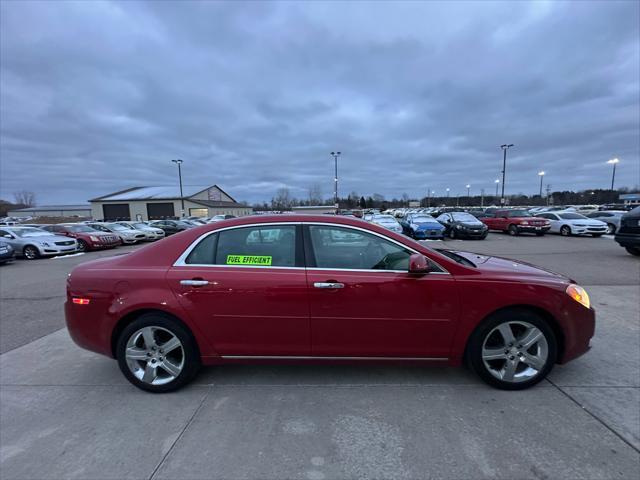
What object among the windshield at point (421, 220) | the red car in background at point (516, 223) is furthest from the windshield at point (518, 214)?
the windshield at point (421, 220)

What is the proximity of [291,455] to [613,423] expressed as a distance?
2527 mm

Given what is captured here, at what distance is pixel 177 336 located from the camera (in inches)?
115

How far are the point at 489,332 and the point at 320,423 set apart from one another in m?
1.71

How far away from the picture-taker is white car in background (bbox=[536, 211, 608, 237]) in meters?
17.2

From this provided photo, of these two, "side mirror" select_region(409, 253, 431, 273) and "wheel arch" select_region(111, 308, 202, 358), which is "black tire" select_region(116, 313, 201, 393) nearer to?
"wheel arch" select_region(111, 308, 202, 358)

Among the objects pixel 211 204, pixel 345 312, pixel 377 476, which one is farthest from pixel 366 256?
pixel 211 204

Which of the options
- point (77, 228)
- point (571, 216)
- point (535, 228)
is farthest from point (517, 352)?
point (571, 216)

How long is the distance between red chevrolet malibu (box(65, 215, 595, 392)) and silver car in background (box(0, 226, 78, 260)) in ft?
45.7

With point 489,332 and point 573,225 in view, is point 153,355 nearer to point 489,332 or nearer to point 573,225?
point 489,332

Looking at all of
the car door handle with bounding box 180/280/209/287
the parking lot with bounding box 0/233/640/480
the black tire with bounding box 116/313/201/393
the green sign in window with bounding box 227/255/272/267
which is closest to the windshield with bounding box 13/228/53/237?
the parking lot with bounding box 0/233/640/480

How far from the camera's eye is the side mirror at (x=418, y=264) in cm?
269

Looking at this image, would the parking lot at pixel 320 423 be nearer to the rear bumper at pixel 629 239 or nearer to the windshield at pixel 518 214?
the rear bumper at pixel 629 239

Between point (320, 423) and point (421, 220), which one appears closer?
point (320, 423)

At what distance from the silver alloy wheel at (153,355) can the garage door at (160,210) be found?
59.3 metres
